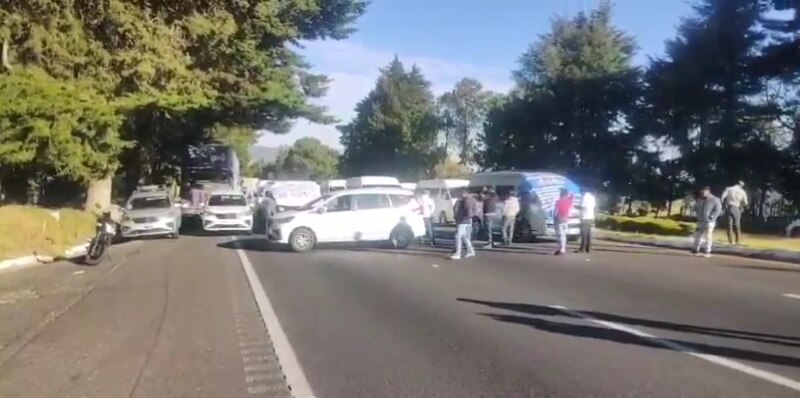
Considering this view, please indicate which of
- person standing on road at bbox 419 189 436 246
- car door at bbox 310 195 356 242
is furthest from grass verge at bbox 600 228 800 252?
Answer: car door at bbox 310 195 356 242

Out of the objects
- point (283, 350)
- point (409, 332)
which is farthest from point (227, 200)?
point (283, 350)

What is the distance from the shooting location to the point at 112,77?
29.8 metres

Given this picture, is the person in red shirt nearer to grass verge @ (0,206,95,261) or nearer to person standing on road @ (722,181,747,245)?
person standing on road @ (722,181,747,245)

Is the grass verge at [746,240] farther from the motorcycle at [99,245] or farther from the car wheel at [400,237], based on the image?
the motorcycle at [99,245]

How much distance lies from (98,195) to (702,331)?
32.7 metres

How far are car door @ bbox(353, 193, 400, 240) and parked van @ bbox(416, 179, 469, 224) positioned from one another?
15.6 metres

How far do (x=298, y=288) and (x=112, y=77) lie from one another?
17982 mm

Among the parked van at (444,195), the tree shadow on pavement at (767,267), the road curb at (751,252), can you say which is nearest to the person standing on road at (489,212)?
the road curb at (751,252)

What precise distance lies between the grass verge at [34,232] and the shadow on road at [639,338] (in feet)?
43.2

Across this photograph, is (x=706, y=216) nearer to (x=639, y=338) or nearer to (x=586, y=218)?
(x=586, y=218)

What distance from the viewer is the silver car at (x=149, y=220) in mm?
29312

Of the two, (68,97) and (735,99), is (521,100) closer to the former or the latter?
(735,99)

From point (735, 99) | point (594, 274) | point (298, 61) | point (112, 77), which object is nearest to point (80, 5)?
point (112, 77)

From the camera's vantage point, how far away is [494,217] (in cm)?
2733
